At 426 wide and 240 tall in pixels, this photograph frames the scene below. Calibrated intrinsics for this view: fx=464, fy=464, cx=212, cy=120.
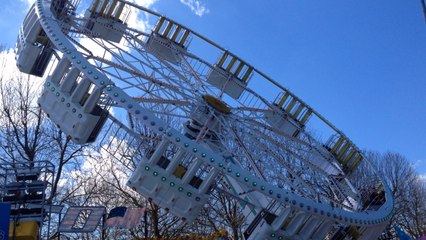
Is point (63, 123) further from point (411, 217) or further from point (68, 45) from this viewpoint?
point (411, 217)

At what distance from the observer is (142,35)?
22.0 metres

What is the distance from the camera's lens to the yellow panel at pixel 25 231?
14883mm

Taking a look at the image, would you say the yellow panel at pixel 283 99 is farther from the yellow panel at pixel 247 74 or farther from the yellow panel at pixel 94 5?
the yellow panel at pixel 94 5

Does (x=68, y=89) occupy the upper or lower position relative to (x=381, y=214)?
lower

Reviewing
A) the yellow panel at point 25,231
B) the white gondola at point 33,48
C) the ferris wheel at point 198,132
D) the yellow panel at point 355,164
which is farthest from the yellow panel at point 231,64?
the yellow panel at point 25,231

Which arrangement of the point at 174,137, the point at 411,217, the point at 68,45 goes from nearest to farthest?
the point at 174,137, the point at 68,45, the point at 411,217

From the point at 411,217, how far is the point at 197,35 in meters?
32.6

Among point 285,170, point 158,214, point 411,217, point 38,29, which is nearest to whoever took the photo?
point 38,29

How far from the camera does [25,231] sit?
15.0m

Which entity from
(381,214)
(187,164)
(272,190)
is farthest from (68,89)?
(381,214)

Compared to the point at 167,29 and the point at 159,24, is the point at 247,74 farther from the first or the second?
the point at 159,24

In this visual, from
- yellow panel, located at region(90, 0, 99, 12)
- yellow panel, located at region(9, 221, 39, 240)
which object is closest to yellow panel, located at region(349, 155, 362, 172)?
yellow panel, located at region(90, 0, 99, 12)

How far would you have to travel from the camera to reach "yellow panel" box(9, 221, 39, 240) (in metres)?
14.9

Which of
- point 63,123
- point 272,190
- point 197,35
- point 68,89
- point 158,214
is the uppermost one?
point 197,35
